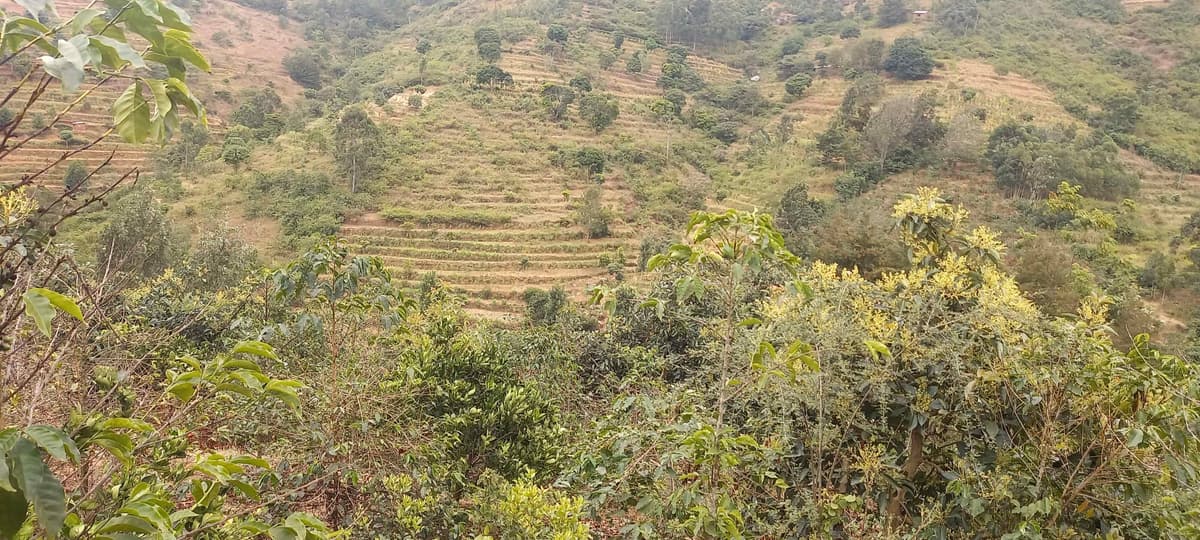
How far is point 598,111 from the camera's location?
32531 millimetres

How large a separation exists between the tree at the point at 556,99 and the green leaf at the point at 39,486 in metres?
33.3

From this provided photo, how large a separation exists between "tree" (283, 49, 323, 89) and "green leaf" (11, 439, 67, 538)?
49.1 metres

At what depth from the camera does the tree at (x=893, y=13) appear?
156 feet

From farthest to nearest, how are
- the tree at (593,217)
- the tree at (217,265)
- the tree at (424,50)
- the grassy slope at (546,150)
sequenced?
the tree at (424,50)
the tree at (593,217)
the grassy slope at (546,150)
the tree at (217,265)

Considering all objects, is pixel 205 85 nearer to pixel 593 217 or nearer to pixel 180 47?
pixel 593 217

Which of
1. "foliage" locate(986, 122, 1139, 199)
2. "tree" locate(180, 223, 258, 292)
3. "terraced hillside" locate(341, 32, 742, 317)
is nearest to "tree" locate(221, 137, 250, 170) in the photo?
"terraced hillside" locate(341, 32, 742, 317)

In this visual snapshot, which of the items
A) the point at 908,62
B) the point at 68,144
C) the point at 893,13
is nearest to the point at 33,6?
the point at 68,144

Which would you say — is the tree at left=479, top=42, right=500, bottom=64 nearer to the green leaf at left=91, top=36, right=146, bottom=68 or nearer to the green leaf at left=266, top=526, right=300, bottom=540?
the green leaf at left=91, top=36, right=146, bottom=68

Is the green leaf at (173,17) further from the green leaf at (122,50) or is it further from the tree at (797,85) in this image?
the tree at (797,85)

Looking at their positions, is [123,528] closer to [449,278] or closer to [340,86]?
[449,278]

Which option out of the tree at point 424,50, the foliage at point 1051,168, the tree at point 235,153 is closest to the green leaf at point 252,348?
the foliage at point 1051,168

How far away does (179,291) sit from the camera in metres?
9.91

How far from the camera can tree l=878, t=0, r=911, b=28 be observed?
47406mm

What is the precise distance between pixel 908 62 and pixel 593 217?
88.5 ft
